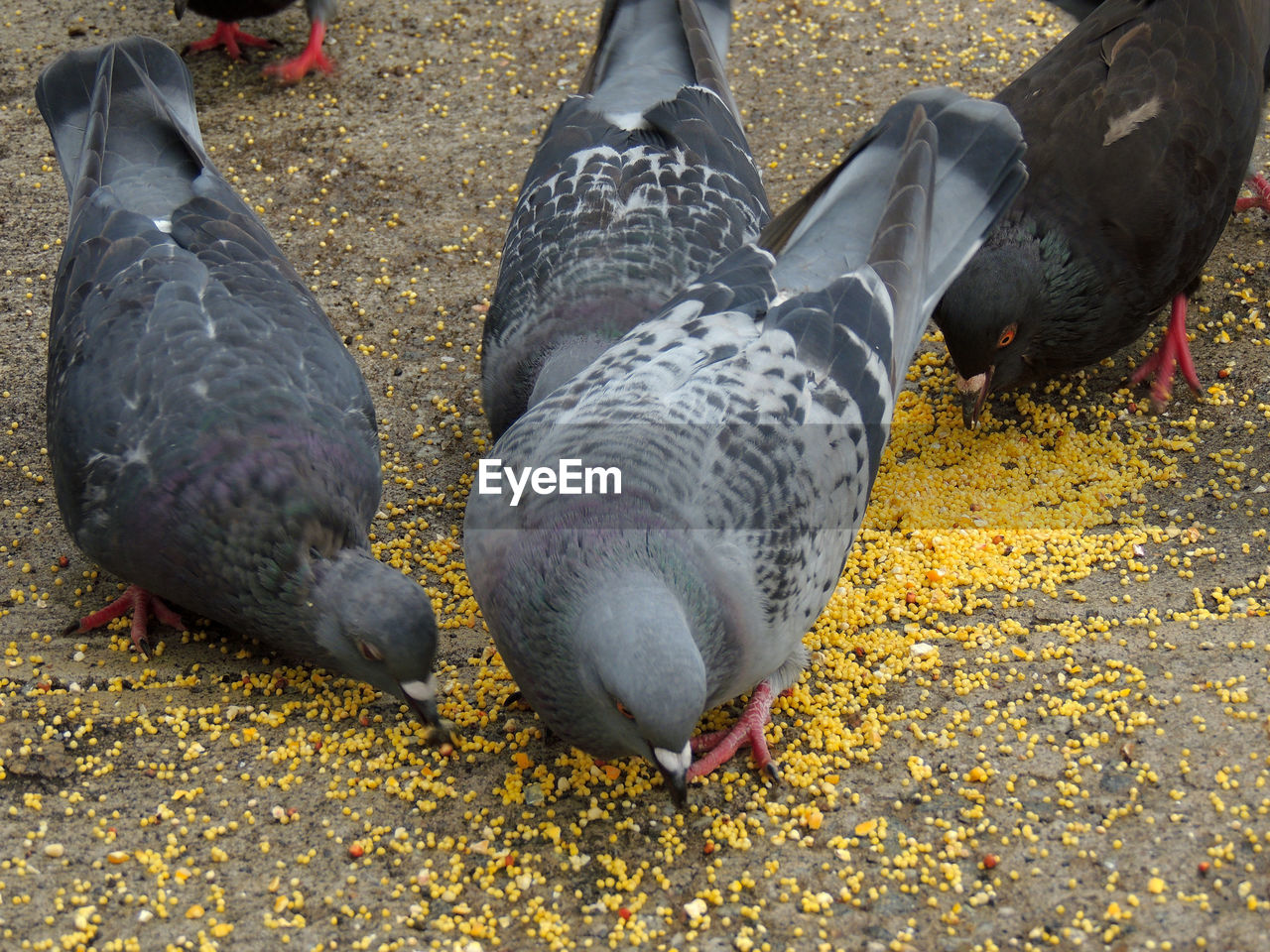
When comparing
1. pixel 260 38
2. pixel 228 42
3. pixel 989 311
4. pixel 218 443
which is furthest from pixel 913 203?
pixel 260 38

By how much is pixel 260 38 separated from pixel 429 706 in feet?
17.0

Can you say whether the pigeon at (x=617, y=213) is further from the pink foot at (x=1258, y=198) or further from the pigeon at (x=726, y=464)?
the pink foot at (x=1258, y=198)

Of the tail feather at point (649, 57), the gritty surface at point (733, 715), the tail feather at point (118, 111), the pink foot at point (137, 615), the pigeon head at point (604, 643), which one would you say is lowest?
the pink foot at point (137, 615)

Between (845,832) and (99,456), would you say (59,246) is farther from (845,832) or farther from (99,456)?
(845,832)

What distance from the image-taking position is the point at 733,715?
12.3 feet

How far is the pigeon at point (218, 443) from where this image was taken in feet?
11.8

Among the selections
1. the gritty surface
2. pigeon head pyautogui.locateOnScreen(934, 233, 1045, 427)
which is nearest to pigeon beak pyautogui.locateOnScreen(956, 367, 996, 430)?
pigeon head pyautogui.locateOnScreen(934, 233, 1045, 427)

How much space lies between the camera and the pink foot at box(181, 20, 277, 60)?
7.00 m

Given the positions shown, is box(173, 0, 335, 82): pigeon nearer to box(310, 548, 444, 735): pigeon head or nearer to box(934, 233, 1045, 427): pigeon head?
box(934, 233, 1045, 427): pigeon head

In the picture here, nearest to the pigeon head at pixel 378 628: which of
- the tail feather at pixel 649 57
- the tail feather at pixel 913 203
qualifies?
the tail feather at pixel 913 203

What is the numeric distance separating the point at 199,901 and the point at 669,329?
79.1 inches

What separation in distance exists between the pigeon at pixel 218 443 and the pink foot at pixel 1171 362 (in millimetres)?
3226

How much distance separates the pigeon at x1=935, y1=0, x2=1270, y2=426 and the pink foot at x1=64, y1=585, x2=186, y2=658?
2982 millimetres

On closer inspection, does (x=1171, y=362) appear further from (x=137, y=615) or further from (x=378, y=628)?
(x=137, y=615)
